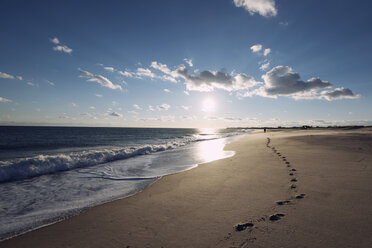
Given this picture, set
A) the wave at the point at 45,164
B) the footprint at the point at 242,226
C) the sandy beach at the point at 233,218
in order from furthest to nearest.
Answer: the wave at the point at 45,164 → the footprint at the point at 242,226 → the sandy beach at the point at 233,218

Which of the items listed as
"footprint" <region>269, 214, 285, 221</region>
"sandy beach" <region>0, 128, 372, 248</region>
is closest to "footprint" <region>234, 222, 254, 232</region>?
"sandy beach" <region>0, 128, 372, 248</region>

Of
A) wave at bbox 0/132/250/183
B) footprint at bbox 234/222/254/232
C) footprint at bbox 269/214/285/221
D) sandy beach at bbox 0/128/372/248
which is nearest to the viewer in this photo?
sandy beach at bbox 0/128/372/248

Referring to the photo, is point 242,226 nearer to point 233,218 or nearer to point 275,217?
point 233,218

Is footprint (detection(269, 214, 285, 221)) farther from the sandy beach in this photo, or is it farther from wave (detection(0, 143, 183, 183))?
wave (detection(0, 143, 183, 183))

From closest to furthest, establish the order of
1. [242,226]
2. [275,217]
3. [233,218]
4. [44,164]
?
[242,226]
[275,217]
[233,218]
[44,164]

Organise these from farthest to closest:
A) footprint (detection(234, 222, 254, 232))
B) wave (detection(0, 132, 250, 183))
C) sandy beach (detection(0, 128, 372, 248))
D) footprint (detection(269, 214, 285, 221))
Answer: wave (detection(0, 132, 250, 183)), footprint (detection(269, 214, 285, 221)), footprint (detection(234, 222, 254, 232)), sandy beach (detection(0, 128, 372, 248))

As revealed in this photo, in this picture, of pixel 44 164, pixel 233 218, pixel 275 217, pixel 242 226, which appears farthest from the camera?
pixel 44 164

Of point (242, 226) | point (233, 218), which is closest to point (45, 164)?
point (233, 218)

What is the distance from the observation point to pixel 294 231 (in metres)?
2.90

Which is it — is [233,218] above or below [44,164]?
above

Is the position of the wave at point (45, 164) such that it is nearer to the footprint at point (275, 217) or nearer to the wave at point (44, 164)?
the wave at point (44, 164)

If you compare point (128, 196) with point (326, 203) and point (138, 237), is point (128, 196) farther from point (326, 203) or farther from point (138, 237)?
point (326, 203)

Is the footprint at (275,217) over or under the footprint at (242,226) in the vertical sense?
over

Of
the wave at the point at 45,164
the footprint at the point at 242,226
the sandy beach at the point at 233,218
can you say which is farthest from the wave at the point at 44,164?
the footprint at the point at 242,226
